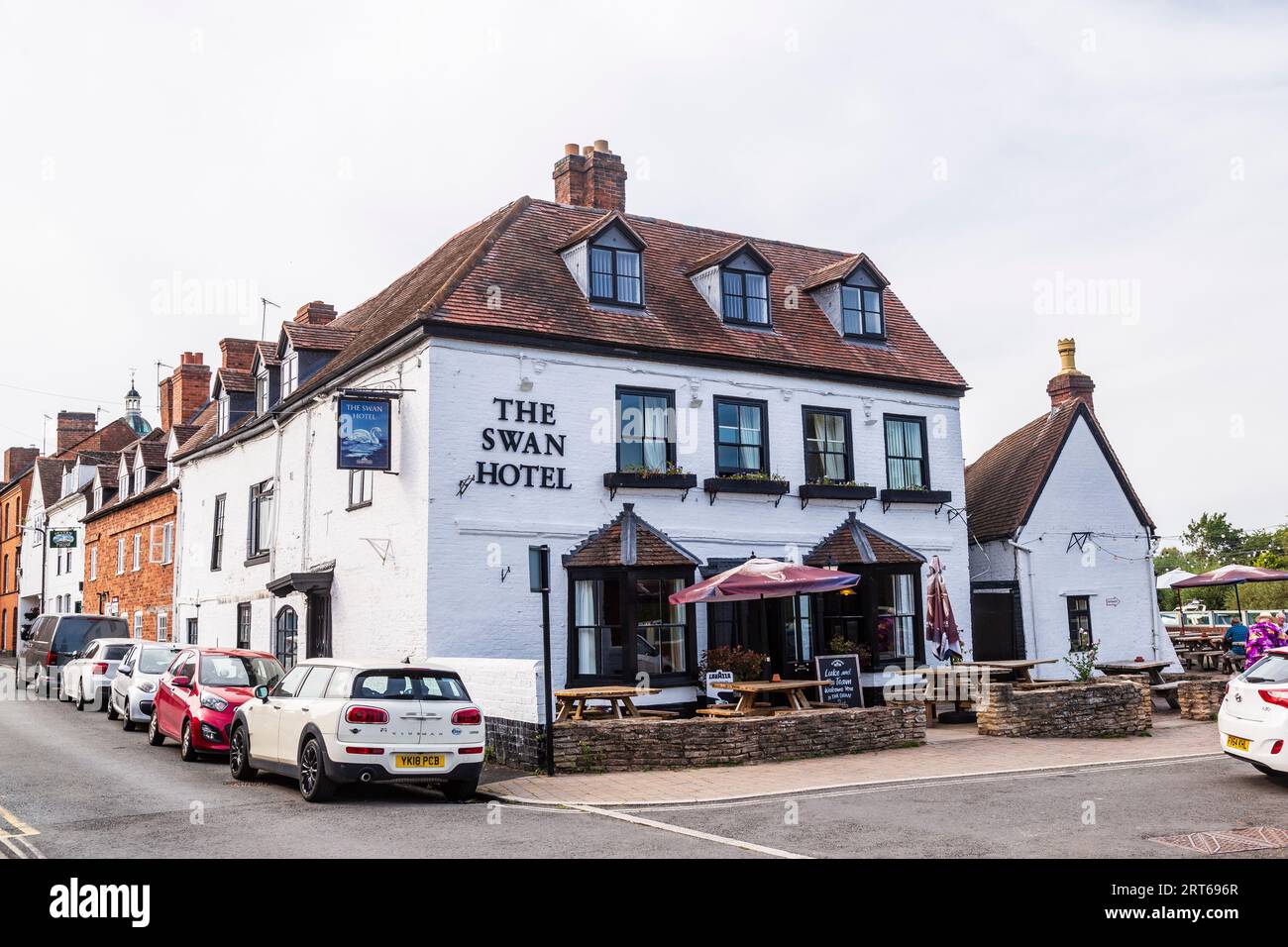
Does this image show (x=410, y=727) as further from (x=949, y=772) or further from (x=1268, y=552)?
(x=1268, y=552)

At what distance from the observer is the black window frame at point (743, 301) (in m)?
23.4

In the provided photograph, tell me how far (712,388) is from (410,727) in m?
11.0

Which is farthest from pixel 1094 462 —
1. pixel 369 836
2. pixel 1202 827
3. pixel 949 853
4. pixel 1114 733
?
pixel 369 836

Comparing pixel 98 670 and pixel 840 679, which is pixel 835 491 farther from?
pixel 98 670

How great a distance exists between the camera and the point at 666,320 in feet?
72.8

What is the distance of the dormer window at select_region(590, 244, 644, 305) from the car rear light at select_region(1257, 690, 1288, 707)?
13132 mm

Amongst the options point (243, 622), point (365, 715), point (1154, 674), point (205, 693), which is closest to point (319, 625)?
point (243, 622)

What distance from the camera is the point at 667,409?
70.3 ft

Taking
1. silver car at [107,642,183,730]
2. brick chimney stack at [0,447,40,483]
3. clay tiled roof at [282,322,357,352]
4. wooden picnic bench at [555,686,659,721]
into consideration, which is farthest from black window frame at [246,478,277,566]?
brick chimney stack at [0,447,40,483]

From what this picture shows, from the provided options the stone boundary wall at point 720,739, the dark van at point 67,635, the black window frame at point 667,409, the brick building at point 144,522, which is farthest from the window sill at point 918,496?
the brick building at point 144,522

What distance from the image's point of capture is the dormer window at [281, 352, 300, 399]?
2466 centimetres

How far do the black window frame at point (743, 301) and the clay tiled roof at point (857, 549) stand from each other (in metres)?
4.40

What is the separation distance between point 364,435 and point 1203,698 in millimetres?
15863

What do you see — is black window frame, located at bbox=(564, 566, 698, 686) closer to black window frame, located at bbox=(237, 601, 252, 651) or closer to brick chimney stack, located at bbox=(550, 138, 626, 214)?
brick chimney stack, located at bbox=(550, 138, 626, 214)
